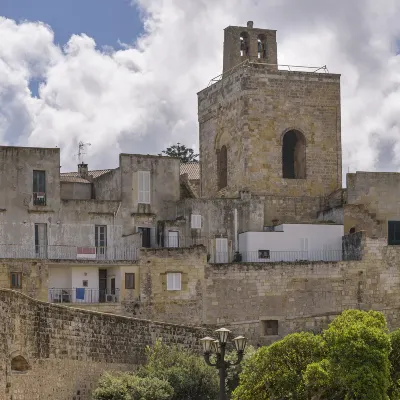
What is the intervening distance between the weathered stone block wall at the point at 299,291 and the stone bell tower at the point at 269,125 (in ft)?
15.7

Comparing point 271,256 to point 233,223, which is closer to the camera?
point 271,256

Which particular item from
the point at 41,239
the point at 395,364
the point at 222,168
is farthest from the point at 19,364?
the point at 222,168

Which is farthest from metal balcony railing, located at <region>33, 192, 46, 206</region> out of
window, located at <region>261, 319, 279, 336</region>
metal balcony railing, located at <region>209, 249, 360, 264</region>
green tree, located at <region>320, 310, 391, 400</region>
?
green tree, located at <region>320, 310, 391, 400</region>

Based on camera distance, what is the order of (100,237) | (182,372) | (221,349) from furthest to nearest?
(100,237)
(182,372)
(221,349)

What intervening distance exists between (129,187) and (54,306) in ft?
54.2

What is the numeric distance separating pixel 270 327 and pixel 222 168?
31.4 feet

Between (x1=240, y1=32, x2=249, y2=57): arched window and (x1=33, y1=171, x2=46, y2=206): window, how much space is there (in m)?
11.0

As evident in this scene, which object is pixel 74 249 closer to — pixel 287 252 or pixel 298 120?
pixel 287 252

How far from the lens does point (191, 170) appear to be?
63188mm

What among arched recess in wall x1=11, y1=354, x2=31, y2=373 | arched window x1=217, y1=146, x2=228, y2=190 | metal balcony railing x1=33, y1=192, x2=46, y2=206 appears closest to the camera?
arched recess in wall x1=11, y1=354, x2=31, y2=373

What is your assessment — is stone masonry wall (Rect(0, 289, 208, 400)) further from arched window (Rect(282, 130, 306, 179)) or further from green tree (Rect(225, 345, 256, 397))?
arched window (Rect(282, 130, 306, 179))

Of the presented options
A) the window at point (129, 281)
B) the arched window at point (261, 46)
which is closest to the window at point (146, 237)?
the window at point (129, 281)

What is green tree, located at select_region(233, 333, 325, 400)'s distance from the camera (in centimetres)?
3300

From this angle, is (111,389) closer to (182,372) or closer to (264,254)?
(182,372)
